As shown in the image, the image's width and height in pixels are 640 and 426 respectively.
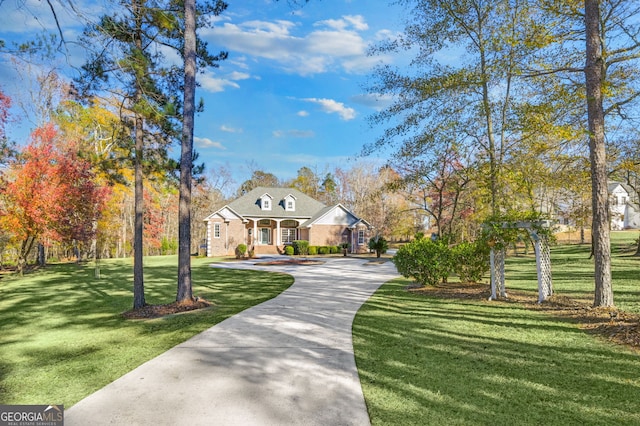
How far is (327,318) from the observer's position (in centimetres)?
725

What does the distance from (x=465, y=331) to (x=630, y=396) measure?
2645mm

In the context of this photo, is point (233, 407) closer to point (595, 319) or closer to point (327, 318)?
point (327, 318)

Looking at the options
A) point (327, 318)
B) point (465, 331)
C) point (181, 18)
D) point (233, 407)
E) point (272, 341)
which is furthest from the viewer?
point (181, 18)

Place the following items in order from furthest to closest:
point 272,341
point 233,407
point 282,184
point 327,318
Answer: point 282,184
point 327,318
point 272,341
point 233,407

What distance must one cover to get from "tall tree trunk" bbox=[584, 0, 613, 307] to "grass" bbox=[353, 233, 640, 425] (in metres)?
1.05

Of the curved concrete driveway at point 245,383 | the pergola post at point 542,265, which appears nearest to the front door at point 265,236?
the curved concrete driveway at point 245,383

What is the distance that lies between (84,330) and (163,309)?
1.84m

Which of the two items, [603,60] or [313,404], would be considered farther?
[603,60]

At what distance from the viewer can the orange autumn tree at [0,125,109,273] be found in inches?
652

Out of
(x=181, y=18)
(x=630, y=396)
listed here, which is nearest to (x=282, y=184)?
(x=181, y=18)

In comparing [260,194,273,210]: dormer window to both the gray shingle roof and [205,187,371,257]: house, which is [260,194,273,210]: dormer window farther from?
the gray shingle roof

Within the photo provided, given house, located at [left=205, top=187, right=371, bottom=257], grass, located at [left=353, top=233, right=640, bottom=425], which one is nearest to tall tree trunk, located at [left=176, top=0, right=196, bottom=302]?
grass, located at [left=353, top=233, right=640, bottom=425]

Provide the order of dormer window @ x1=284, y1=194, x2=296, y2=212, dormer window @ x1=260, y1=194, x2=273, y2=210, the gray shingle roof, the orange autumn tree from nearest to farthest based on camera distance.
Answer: the orange autumn tree, the gray shingle roof, dormer window @ x1=260, y1=194, x2=273, y2=210, dormer window @ x1=284, y1=194, x2=296, y2=212
